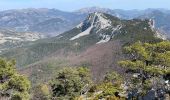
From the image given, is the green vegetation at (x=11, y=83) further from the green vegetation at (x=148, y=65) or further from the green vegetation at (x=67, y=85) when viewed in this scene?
the green vegetation at (x=148, y=65)

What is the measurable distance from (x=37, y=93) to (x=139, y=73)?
308 ft

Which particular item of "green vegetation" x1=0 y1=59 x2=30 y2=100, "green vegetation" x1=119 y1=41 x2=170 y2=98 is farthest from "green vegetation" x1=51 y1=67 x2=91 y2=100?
"green vegetation" x1=119 y1=41 x2=170 y2=98

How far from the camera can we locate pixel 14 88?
101625mm

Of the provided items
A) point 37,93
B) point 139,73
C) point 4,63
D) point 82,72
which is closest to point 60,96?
point 82,72

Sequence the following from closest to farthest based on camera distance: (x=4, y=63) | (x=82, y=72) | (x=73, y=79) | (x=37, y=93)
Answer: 1. (x=4, y=63)
2. (x=73, y=79)
3. (x=82, y=72)
4. (x=37, y=93)

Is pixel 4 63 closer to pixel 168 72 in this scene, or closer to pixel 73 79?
pixel 73 79

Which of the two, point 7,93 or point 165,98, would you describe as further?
point 7,93

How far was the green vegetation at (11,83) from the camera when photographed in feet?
325

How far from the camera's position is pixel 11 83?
9956 centimetres

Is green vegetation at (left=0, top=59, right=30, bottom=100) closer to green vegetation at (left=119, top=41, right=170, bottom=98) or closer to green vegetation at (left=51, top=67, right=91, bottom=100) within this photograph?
green vegetation at (left=51, top=67, right=91, bottom=100)

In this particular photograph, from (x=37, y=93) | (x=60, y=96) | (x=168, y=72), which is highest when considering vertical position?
(x=168, y=72)

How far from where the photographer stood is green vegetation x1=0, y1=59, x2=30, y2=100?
99.1m

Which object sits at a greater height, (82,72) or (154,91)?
(154,91)

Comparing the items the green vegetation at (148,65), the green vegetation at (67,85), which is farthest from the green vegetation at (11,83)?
the green vegetation at (148,65)
